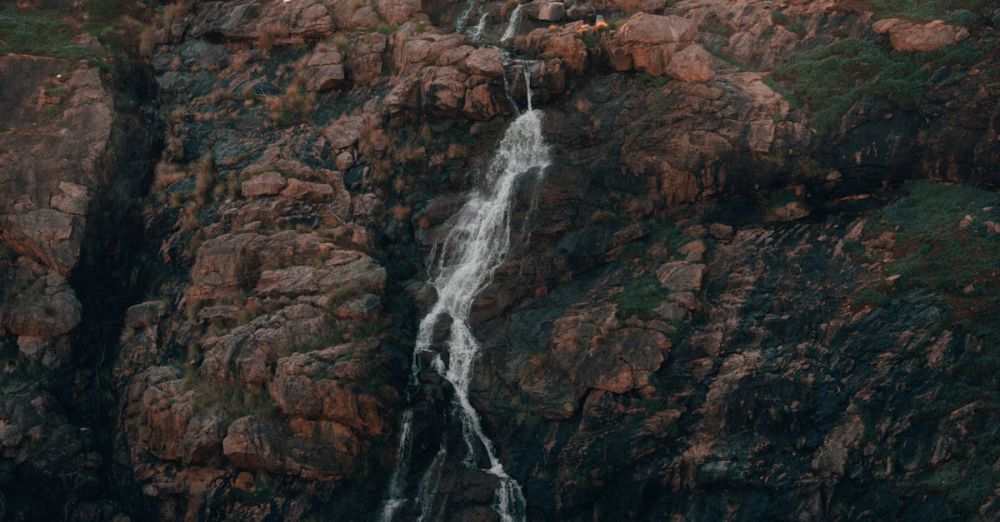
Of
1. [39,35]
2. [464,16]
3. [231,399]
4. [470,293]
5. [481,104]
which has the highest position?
[39,35]

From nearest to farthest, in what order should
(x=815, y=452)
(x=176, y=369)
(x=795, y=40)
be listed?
(x=815, y=452) < (x=176, y=369) < (x=795, y=40)

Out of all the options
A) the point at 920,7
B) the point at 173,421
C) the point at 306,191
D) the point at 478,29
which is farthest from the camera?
the point at 478,29

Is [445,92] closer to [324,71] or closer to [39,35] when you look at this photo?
[324,71]

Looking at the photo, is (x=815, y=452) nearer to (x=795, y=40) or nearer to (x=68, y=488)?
(x=795, y=40)

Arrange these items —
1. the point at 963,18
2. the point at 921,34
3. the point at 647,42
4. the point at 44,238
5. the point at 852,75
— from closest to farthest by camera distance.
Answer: the point at 963,18 → the point at 921,34 → the point at 852,75 → the point at 44,238 → the point at 647,42

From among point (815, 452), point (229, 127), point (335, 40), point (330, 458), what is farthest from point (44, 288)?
point (815, 452)

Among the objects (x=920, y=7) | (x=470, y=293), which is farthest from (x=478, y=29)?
(x=920, y=7)

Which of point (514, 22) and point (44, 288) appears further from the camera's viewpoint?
point (514, 22)

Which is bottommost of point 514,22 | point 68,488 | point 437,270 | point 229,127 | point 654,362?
point 68,488
